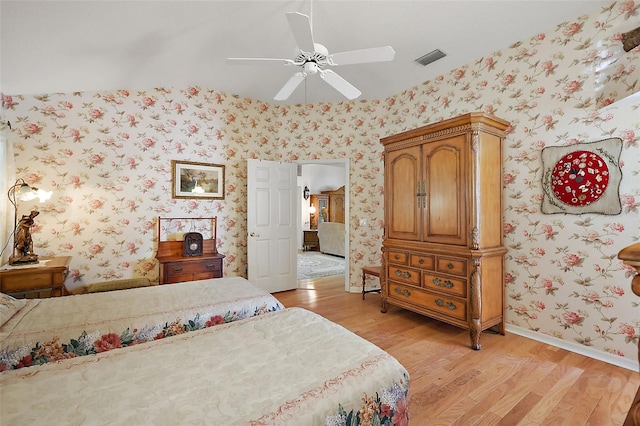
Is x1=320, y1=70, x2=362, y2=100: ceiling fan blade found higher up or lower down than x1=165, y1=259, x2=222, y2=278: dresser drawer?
higher up

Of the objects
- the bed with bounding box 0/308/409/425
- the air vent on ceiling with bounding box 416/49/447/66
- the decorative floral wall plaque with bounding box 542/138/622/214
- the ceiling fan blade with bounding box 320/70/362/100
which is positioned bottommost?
the bed with bounding box 0/308/409/425

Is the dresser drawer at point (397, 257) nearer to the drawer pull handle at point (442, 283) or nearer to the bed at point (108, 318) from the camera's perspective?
the drawer pull handle at point (442, 283)

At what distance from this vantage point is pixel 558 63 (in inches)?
101

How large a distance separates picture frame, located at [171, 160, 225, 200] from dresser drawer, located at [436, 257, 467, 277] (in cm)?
302

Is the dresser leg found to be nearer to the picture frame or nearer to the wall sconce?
the picture frame

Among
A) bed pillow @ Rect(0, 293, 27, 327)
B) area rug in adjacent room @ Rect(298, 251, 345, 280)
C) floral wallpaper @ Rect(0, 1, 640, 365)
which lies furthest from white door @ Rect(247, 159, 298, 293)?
bed pillow @ Rect(0, 293, 27, 327)

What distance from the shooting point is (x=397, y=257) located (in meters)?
3.21

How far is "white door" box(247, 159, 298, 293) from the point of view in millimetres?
4152

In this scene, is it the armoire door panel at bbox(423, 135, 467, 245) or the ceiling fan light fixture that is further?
the armoire door panel at bbox(423, 135, 467, 245)

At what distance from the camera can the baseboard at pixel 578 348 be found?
2186 millimetres

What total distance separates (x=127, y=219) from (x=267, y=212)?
1768 mm

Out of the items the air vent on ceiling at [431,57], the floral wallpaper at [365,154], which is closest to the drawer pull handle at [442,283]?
Answer: the floral wallpaper at [365,154]

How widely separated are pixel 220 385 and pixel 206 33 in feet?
9.50

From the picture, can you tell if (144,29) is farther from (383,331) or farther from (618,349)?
(618,349)
